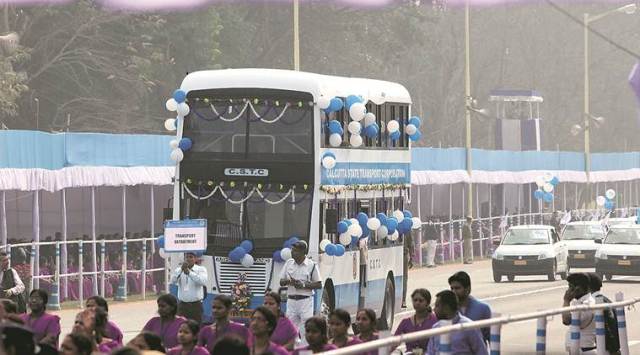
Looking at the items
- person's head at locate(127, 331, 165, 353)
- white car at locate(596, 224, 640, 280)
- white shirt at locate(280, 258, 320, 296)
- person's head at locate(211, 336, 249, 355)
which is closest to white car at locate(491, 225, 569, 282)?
white car at locate(596, 224, 640, 280)

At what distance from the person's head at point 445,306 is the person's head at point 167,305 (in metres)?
A: 2.80

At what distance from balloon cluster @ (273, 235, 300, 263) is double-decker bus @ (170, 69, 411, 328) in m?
0.07

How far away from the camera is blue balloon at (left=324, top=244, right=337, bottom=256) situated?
2780 cm

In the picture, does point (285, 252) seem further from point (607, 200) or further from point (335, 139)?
point (607, 200)

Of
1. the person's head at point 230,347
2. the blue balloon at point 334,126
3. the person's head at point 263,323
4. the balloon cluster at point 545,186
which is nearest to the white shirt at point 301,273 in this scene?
the blue balloon at point 334,126

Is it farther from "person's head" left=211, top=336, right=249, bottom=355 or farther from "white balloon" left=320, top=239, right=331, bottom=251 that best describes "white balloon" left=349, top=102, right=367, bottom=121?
"person's head" left=211, top=336, right=249, bottom=355

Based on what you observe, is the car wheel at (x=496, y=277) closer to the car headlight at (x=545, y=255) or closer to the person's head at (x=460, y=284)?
the car headlight at (x=545, y=255)

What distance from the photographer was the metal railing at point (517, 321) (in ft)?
39.3

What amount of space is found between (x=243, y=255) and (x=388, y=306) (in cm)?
535

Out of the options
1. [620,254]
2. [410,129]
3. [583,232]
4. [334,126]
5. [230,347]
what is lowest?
[620,254]

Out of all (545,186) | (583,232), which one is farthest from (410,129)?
(545,186)

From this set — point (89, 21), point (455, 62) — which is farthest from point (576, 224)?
point (455, 62)

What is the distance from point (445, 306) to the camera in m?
14.5

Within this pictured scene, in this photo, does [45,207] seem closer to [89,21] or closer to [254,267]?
[254,267]
